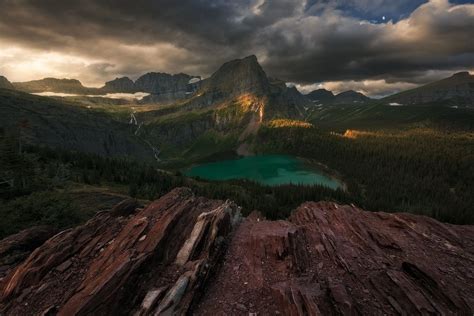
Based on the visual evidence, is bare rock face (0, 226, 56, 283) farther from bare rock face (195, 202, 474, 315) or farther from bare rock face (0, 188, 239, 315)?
bare rock face (195, 202, 474, 315)

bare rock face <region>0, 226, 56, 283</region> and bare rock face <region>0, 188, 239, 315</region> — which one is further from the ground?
bare rock face <region>0, 188, 239, 315</region>

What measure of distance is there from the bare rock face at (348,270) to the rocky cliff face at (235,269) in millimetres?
91

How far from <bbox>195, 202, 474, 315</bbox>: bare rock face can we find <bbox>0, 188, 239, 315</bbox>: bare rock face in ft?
7.70

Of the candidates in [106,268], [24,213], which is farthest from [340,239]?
[24,213]

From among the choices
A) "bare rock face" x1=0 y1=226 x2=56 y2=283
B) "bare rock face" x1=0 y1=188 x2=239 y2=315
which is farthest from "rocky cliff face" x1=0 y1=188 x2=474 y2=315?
"bare rock face" x1=0 y1=226 x2=56 y2=283

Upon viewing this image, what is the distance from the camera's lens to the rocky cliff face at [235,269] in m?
18.2

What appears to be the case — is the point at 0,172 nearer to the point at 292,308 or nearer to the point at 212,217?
the point at 212,217

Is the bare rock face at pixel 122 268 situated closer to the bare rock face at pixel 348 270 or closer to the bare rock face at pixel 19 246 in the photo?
the bare rock face at pixel 348 270

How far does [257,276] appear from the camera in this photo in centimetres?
2262

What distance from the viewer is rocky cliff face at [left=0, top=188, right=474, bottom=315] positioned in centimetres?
1825

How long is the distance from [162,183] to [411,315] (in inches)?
5575

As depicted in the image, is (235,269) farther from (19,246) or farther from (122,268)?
(19,246)

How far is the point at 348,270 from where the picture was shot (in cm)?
2317

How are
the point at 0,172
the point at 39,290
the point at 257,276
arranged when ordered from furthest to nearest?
the point at 0,172
the point at 257,276
the point at 39,290
